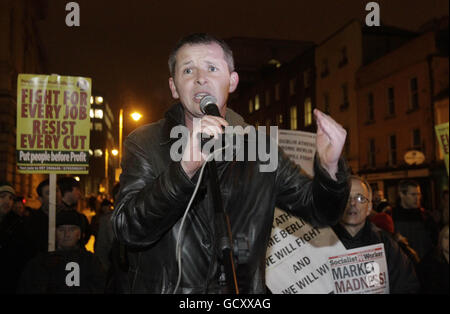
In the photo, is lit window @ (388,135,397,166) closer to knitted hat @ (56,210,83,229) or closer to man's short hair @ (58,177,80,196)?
man's short hair @ (58,177,80,196)

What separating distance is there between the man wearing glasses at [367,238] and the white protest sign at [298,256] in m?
0.31

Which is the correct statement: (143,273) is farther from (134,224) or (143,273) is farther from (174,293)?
(134,224)

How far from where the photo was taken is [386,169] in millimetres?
23656

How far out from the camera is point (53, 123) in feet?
15.9

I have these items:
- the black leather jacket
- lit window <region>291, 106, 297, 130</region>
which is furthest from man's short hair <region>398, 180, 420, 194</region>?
lit window <region>291, 106, 297, 130</region>

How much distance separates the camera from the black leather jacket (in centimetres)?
159

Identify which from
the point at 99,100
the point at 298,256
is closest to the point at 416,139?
the point at 298,256

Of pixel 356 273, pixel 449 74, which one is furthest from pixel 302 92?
pixel 356 273

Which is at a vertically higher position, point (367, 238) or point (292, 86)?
point (292, 86)

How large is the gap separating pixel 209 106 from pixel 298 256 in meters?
2.02

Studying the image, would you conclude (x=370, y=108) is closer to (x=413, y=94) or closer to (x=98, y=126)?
(x=413, y=94)

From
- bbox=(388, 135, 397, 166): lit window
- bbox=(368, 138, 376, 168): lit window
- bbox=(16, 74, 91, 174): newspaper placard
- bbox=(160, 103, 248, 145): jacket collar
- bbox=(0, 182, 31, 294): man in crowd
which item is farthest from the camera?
bbox=(368, 138, 376, 168): lit window

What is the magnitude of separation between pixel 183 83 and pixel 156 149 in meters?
0.30

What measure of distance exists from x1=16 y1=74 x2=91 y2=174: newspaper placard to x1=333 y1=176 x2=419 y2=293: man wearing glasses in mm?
2765
